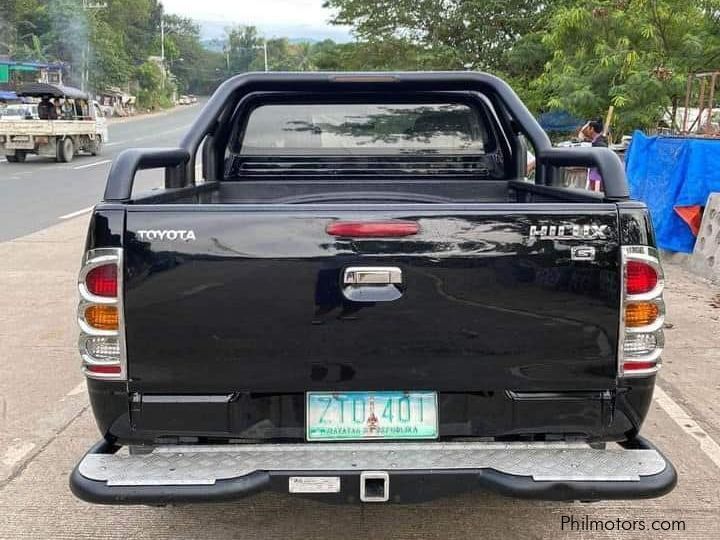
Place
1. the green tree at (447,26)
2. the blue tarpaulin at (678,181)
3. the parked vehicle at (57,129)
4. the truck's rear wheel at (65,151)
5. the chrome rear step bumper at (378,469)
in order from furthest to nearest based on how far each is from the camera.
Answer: the green tree at (447,26) → the truck's rear wheel at (65,151) → the parked vehicle at (57,129) → the blue tarpaulin at (678,181) → the chrome rear step bumper at (378,469)

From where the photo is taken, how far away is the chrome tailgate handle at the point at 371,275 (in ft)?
8.66

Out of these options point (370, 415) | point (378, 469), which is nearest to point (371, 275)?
point (370, 415)

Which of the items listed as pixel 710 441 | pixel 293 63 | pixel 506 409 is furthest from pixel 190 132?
pixel 293 63

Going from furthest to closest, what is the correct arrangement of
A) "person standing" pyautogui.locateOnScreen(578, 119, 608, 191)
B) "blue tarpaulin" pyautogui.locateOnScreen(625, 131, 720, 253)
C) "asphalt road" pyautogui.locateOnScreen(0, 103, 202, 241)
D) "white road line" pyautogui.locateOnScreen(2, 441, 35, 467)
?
"asphalt road" pyautogui.locateOnScreen(0, 103, 202, 241), "person standing" pyautogui.locateOnScreen(578, 119, 608, 191), "blue tarpaulin" pyautogui.locateOnScreen(625, 131, 720, 253), "white road line" pyautogui.locateOnScreen(2, 441, 35, 467)

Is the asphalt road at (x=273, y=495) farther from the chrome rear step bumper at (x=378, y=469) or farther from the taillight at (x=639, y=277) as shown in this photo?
the taillight at (x=639, y=277)

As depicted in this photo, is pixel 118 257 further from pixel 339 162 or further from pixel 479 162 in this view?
pixel 479 162

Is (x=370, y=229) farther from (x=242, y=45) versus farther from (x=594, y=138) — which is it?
(x=242, y=45)

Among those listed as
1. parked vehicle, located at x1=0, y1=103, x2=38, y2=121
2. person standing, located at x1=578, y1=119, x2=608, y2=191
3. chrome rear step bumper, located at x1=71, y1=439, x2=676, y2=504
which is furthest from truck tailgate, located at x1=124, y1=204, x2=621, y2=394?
parked vehicle, located at x1=0, y1=103, x2=38, y2=121

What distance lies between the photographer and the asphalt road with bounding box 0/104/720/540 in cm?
337

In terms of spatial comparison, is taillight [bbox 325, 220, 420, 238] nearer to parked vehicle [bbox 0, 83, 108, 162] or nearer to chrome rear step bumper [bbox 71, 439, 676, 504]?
chrome rear step bumper [bbox 71, 439, 676, 504]

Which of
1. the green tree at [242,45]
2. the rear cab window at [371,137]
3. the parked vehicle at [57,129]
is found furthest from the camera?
the green tree at [242,45]

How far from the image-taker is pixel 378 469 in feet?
8.61

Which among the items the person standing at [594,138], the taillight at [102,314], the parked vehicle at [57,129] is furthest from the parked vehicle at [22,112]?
the taillight at [102,314]

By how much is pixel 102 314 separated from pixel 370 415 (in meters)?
1.03
